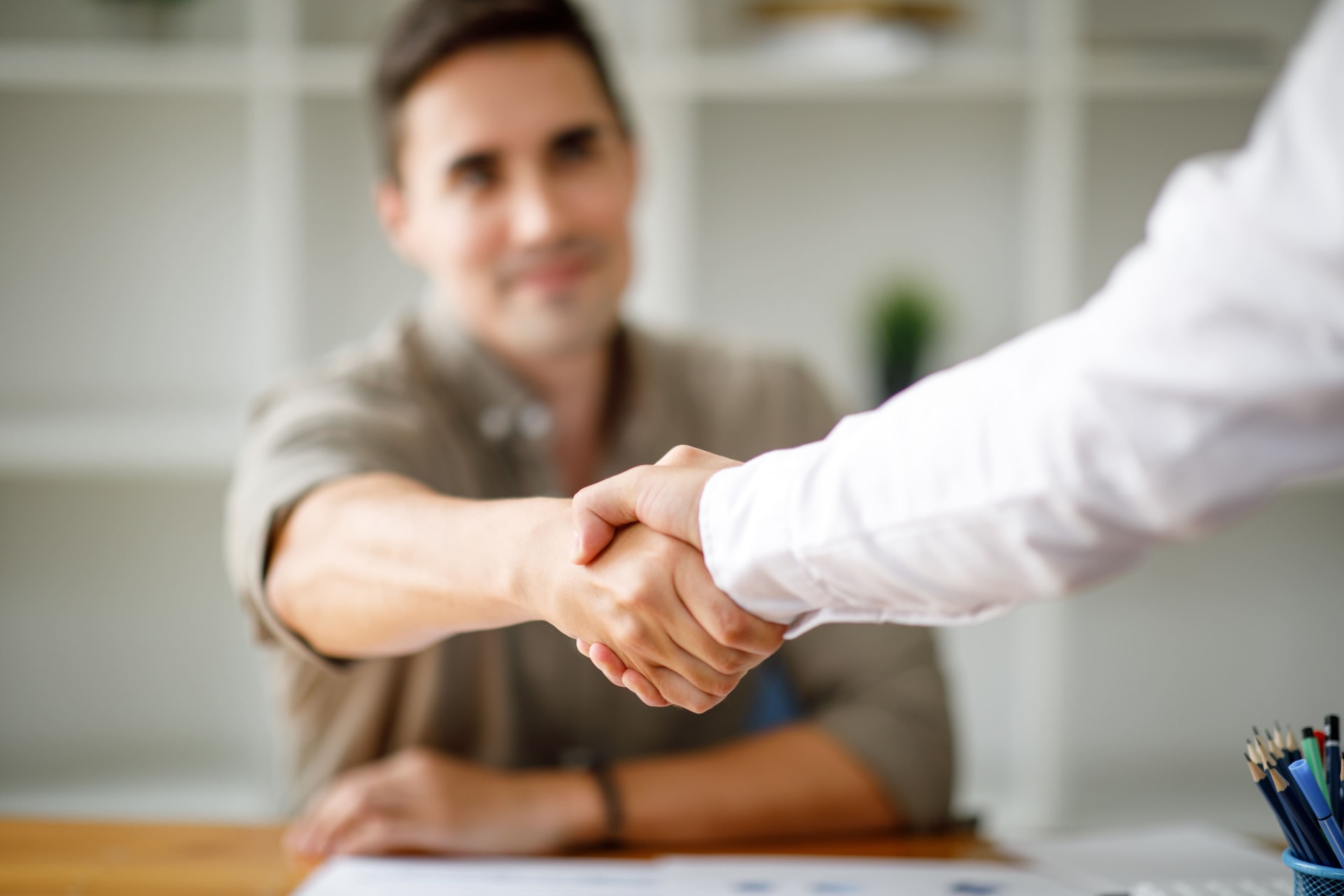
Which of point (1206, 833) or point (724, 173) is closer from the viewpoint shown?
point (1206, 833)

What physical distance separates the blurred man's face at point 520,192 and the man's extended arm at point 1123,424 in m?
0.79

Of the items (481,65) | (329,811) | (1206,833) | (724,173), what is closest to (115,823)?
(329,811)

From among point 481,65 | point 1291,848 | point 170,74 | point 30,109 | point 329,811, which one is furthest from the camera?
point 30,109

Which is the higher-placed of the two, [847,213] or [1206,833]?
[847,213]

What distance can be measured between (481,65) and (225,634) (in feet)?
4.89

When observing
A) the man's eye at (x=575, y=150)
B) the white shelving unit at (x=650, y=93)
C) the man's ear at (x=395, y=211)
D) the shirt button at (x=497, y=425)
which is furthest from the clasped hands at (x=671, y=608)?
the white shelving unit at (x=650, y=93)

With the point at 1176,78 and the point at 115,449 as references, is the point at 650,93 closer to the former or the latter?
the point at 1176,78

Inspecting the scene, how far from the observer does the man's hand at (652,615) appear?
66 cm

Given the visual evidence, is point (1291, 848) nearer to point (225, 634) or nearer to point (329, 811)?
point (329, 811)

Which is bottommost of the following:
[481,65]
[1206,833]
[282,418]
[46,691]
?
[1206,833]

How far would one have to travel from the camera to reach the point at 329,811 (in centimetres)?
99

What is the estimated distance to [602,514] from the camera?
2.32ft

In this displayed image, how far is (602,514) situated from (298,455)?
0.43m

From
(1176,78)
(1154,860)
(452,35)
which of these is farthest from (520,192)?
(1176,78)
